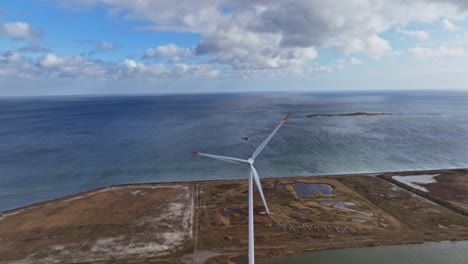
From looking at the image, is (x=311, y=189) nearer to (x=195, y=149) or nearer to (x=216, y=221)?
(x=216, y=221)

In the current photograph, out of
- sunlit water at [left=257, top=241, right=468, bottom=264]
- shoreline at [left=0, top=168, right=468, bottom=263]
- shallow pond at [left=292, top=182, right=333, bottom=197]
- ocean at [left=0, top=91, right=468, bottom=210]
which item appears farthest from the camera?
ocean at [left=0, top=91, right=468, bottom=210]

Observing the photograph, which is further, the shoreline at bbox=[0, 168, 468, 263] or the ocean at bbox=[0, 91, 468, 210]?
the ocean at bbox=[0, 91, 468, 210]

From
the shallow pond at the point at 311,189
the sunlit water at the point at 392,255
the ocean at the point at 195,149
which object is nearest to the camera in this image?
the sunlit water at the point at 392,255

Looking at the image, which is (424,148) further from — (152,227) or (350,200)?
(152,227)

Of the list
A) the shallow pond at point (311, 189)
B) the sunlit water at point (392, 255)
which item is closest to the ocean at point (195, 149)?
the shallow pond at point (311, 189)

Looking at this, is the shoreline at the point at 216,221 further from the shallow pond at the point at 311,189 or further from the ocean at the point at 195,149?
the ocean at the point at 195,149

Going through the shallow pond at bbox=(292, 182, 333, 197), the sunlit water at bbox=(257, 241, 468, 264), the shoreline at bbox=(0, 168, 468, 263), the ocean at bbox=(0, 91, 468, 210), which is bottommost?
the sunlit water at bbox=(257, 241, 468, 264)

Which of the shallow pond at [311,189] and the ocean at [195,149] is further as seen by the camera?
the ocean at [195,149]

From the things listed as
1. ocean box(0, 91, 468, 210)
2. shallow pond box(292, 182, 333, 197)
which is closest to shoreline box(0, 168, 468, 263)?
shallow pond box(292, 182, 333, 197)

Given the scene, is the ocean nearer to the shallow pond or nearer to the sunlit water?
the shallow pond
